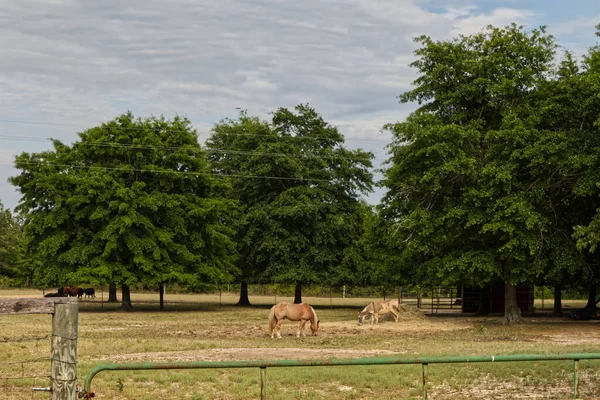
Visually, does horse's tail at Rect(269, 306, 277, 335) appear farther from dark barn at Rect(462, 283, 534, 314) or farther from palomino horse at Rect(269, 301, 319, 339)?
dark barn at Rect(462, 283, 534, 314)

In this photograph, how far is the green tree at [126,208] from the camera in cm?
4588

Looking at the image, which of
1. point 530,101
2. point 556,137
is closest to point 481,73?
point 530,101

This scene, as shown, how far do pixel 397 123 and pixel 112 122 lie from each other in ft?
70.4

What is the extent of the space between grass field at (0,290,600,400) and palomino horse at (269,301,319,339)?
453mm

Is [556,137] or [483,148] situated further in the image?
[483,148]

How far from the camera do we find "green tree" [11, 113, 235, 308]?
45875 mm

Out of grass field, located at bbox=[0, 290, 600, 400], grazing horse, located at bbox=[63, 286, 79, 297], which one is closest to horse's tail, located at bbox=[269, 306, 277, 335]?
grass field, located at bbox=[0, 290, 600, 400]

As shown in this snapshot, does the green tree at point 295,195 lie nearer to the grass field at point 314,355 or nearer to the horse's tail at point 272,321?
the grass field at point 314,355

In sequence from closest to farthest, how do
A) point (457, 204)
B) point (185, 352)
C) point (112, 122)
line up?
1. point (185, 352)
2. point (457, 204)
3. point (112, 122)

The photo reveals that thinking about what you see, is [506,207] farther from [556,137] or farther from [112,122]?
[112,122]

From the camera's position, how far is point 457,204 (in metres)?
35.4

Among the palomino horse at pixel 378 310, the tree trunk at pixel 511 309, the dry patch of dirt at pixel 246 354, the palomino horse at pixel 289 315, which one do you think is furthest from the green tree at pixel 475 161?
the dry patch of dirt at pixel 246 354

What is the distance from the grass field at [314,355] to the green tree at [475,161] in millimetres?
3371

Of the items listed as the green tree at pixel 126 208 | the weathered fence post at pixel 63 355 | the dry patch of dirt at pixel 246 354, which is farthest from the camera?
the green tree at pixel 126 208
